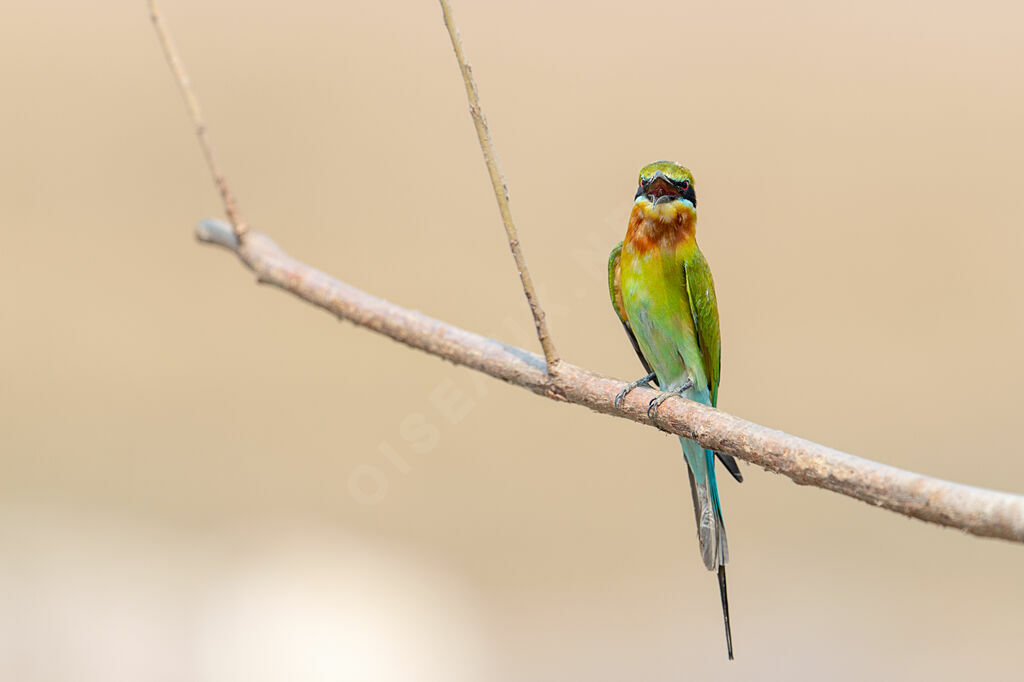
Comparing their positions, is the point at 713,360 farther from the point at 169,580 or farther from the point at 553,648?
the point at 169,580

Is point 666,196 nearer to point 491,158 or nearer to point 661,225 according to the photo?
point 661,225

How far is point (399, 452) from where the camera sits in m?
3.71

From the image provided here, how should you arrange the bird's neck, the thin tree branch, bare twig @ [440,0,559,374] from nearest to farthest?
the thin tree branch < bare twig @ [440,0,559,374] < the bird's neck

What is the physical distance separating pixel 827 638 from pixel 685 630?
0.46m

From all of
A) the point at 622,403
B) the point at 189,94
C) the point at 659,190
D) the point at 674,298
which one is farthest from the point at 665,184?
the point at 189,94

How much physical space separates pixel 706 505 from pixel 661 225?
0.46m

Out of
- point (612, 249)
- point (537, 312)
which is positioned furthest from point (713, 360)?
point (537, 312)

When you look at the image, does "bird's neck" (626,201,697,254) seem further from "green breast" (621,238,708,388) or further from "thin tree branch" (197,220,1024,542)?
"thin tree branch" (197,220,1024,542)

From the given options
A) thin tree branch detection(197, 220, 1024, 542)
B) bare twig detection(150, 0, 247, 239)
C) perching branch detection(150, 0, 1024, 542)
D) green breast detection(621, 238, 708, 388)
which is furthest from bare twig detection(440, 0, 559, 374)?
green breast detection(621, 238, 708, 388)

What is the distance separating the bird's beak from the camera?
146cm

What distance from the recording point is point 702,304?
1.59 meters

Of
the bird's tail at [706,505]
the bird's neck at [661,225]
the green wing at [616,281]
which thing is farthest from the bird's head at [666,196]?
the bird's tail at [706,505]

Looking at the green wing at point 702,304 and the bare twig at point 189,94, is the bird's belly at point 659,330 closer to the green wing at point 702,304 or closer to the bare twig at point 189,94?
the green wing at point 702,304

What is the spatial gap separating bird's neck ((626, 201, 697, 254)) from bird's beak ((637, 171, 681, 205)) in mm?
13
